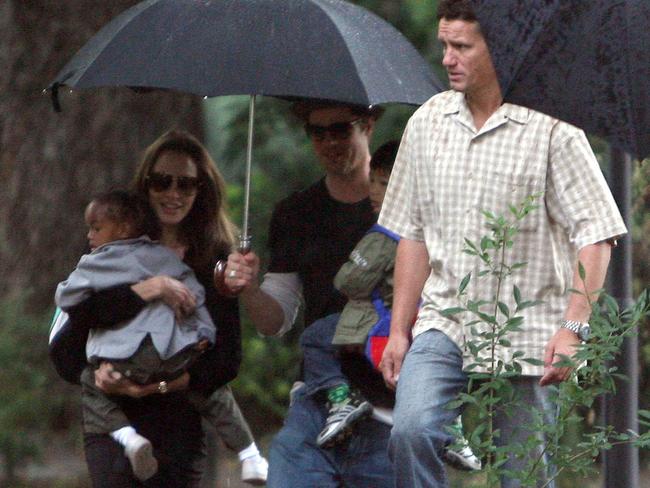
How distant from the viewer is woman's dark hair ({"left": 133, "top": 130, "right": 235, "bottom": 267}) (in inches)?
249

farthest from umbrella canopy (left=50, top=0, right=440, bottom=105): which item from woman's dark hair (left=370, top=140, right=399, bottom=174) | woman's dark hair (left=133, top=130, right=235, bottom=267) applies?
woman's dark hair (left=133, top=130, right=235, bottom=267)

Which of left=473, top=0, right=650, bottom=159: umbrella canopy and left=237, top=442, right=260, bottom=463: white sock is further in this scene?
left=237, top=442, right=260, bottom=463: white sock

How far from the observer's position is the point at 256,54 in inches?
233

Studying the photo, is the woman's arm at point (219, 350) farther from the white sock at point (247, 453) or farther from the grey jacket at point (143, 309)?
the white sock at point (247, 453)

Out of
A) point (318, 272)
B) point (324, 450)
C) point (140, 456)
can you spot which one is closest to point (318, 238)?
point (318, 272)

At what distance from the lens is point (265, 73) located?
19.2 feet

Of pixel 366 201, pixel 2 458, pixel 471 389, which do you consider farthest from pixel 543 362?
pixel 2 458

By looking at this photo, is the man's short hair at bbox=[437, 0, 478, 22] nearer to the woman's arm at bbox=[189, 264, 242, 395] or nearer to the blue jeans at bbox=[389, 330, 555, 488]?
the blue jeans at bbox=[389, 330, 555, 488]

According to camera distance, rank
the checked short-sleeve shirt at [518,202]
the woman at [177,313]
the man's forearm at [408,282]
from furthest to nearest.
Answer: the woman at [177,313] → the man's forearm at [408,282] → the checked short-sleeve shirt at [518,202]

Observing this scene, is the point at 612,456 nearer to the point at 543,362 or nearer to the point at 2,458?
the point at 543,362

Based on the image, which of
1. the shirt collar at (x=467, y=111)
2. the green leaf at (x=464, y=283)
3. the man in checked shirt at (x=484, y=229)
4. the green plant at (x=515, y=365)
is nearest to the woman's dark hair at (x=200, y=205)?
the man in checked shirt at (x=484, y=229)

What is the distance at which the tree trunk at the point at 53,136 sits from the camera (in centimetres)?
888

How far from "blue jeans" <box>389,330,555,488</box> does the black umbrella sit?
887 millimetres

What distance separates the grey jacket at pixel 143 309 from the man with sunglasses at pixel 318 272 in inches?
10.2
